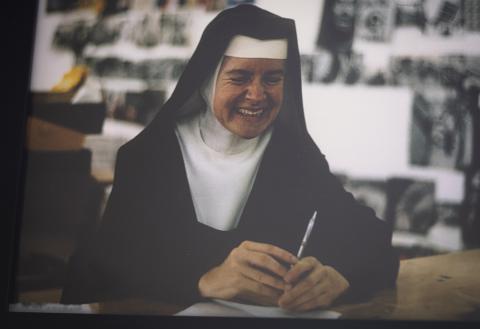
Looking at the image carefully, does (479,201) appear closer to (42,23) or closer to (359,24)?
(359,24)

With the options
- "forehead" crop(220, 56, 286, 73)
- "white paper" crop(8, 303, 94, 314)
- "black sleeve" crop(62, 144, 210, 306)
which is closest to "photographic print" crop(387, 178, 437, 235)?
"forehead" crop(220, 56, 286, 73)

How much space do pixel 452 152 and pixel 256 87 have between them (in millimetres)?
1120

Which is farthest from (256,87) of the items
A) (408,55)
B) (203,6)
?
(408,55)

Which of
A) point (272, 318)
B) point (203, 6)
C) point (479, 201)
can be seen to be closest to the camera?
point (272, 318)

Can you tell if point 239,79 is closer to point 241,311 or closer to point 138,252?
point 138,252

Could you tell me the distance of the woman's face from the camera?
8.93ft

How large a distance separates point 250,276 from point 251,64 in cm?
114

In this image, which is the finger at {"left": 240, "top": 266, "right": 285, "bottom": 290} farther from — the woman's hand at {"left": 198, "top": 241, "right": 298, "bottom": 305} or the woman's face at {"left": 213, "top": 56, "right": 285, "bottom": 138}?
the woman's face at {"left": 213, "top": 56, "right": 285, "bottom": 138}

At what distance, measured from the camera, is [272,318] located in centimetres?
249

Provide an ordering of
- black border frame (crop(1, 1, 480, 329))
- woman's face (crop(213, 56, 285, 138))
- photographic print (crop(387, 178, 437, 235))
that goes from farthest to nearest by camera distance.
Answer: woman's face (crop(213, 56, 285, 138)), photographic print (crop(387, 178, 437, 235)), black border frame (crop(1, 1, 480, 329))

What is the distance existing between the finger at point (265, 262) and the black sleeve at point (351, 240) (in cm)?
19

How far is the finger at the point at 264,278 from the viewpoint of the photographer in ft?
8.22

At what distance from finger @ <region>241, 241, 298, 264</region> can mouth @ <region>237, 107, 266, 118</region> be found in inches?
27.1

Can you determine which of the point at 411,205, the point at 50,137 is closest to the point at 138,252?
the point at 50,137
